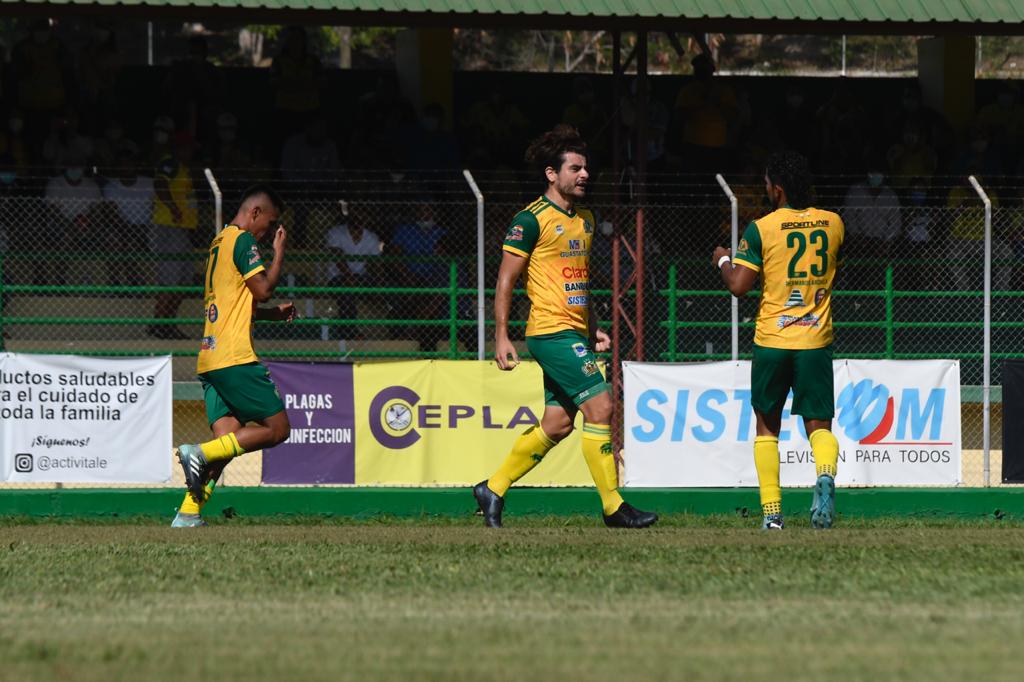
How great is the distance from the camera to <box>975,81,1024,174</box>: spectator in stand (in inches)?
723

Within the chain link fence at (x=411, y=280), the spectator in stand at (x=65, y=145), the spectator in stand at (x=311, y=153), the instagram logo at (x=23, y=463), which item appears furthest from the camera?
the spectator in stand at (x=311, y=153)

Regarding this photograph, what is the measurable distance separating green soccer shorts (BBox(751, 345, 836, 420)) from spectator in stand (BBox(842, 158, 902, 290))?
614 cm

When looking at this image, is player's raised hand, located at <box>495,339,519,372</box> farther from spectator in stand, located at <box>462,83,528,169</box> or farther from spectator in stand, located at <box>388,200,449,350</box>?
spectator in stand, located at <box>462,83,528,169</box>

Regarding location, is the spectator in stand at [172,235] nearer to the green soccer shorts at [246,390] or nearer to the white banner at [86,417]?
the white banner at [86,417]

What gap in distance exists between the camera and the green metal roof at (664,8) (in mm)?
13242

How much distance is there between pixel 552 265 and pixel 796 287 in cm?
143

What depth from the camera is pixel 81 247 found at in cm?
1573

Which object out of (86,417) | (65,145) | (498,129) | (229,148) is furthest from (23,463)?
(498,129)

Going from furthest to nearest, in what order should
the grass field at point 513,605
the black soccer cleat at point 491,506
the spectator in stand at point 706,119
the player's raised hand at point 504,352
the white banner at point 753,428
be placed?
the spectator in stand at point 706,119
the white banner at point 753,428
the black soccer cleat at point 491,506
the player's raised hand at point 504,352
the grass field at point 513,605

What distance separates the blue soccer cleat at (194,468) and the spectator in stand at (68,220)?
5.59 meters

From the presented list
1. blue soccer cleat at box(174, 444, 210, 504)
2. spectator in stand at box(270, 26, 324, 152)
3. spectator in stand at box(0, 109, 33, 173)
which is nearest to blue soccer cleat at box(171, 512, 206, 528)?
blue soccer cleat at box(174, 444, 210, 504)

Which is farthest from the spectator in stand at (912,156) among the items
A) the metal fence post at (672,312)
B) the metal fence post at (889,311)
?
the metal fence post at (672,312)

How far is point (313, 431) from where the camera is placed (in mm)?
12477

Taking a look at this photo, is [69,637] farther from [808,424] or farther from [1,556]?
[808,424]
